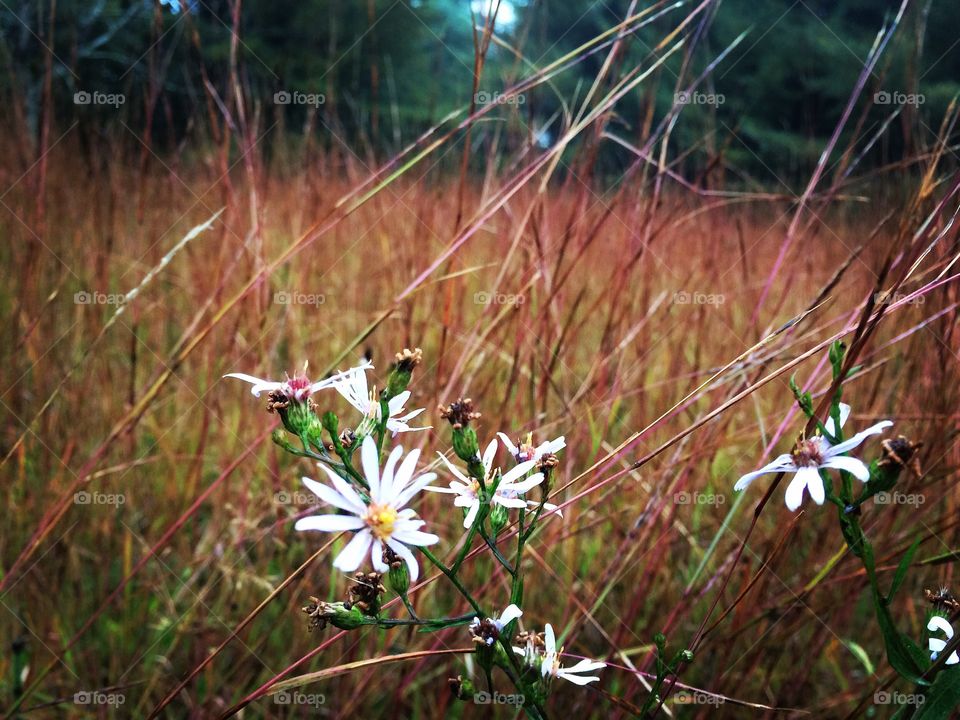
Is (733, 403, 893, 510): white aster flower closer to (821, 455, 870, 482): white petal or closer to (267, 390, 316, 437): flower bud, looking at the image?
(821, 455, 870, 482): white petal

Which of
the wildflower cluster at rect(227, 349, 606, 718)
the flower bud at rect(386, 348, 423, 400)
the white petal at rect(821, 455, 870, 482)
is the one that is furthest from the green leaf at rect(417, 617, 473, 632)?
the white petal at rect(821, 455, 870, 482)

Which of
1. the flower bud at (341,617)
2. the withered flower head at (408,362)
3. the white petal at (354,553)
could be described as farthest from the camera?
the withered flower head at (408,362)

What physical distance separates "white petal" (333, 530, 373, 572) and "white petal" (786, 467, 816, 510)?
334 millimetres

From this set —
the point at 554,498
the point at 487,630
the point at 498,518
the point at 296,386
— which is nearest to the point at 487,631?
the point at 487,630

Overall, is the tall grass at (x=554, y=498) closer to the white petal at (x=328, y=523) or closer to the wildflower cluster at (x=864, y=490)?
the wildflower cluster at (x=864, y=490)

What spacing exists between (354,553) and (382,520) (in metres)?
0.05

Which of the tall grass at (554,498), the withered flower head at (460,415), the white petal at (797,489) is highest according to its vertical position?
the withered flower head at (460,415)

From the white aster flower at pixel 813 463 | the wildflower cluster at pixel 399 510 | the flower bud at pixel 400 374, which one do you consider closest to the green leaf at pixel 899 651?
the white aster flower at pixel 813 463

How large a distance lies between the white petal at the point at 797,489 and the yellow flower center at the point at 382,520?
0.32m

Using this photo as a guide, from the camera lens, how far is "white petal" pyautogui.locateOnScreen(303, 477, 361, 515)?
1.77 feet

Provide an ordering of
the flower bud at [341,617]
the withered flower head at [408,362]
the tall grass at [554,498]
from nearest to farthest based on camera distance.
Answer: the flower bud at [341,617] < the withered flower head at [408,362] < the tall grass at [554,498]

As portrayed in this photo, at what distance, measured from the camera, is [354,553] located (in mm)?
549

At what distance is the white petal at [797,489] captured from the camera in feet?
1.92

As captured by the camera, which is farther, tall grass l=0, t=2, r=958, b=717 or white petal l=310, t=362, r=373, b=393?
tall grass l=0, t=2, r=958, b=717
